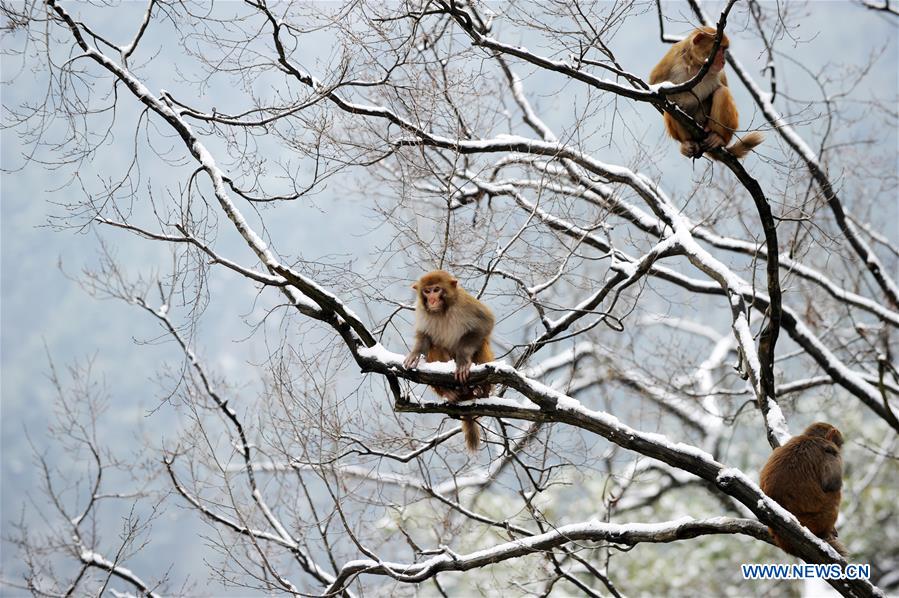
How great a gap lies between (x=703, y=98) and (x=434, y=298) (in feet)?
10.2

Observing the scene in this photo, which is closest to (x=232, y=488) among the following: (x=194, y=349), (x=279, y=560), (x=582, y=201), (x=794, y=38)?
(x=279, y=560)

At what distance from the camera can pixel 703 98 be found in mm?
7859

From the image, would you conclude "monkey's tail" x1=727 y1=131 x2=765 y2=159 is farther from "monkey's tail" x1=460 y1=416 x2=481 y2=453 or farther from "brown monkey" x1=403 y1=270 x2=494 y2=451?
"monkey's tail" x1=460 y1=416 x2=481 y2=453

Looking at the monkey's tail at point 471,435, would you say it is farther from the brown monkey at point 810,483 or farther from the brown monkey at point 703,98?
the brown monkey at point 703,98

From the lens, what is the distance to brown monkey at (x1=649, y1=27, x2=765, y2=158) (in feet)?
25.1

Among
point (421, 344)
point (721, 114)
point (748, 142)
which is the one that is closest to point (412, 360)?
point (421, 344)

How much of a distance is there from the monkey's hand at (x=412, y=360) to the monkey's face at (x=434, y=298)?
49cm

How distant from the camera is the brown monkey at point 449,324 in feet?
22.6

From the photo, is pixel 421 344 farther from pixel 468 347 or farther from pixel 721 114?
pixel 721 114

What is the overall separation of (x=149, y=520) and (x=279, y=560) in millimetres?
1819

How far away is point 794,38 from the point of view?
731cm

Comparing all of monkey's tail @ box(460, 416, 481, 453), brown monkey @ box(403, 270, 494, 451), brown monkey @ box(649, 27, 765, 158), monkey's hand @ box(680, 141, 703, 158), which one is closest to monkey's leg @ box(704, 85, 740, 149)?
brown monkey @ box(649, 27, 765, 158)

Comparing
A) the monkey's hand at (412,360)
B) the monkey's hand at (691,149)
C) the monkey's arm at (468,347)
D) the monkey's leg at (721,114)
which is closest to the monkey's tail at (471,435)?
the monkey's arm at (468,347)

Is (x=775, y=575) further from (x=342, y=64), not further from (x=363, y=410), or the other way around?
(x=342, y=64)
